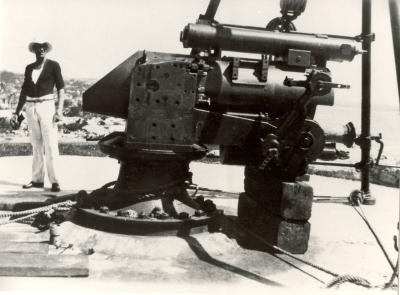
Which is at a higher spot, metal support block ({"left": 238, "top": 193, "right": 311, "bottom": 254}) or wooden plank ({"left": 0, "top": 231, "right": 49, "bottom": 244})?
metal support block ({"left": 238, "top": 193, "right": 311, "bottom": 254})

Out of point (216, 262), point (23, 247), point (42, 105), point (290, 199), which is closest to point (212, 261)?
point (216, 262)

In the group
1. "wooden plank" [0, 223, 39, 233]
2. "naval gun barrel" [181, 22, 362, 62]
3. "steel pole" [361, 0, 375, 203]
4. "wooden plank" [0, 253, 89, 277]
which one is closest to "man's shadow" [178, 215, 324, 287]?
"wooden plank" [0, 253, 89, 277]

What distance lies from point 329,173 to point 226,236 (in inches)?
190

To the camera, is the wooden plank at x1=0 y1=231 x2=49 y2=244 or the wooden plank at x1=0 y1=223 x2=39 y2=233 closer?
the wooden plank at x1=0 y1=231 x2=49 y2=244

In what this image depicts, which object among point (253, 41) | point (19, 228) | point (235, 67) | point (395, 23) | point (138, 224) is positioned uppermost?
point (395, 23)

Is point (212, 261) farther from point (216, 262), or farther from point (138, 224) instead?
point (138, 224)

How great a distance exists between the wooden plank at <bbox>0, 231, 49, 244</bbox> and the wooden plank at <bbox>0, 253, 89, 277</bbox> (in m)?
0.59

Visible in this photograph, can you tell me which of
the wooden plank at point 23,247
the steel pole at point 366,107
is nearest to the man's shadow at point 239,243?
the wooden plank at point 23,247

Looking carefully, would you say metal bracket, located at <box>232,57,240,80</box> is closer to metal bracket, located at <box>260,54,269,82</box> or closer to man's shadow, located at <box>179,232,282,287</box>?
metal bracket, located at <box>260,54,269,82</box>

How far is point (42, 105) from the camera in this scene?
6.23 m

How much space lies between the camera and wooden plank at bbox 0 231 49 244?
167 inches

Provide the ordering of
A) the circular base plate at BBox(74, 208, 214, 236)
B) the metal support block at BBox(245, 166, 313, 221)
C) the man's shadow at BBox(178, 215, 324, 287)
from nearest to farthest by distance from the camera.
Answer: the man's shadow at BBox(178, 215, 324, 287)
the metal support block at BBox(245, 166, 313, 221)
the circular base plate at BBox(74, 208, 214, 236)

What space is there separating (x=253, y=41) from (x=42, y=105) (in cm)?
284

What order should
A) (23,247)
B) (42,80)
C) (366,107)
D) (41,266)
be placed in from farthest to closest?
(366,107) < (42,80) < (23,247) < (41,266)
